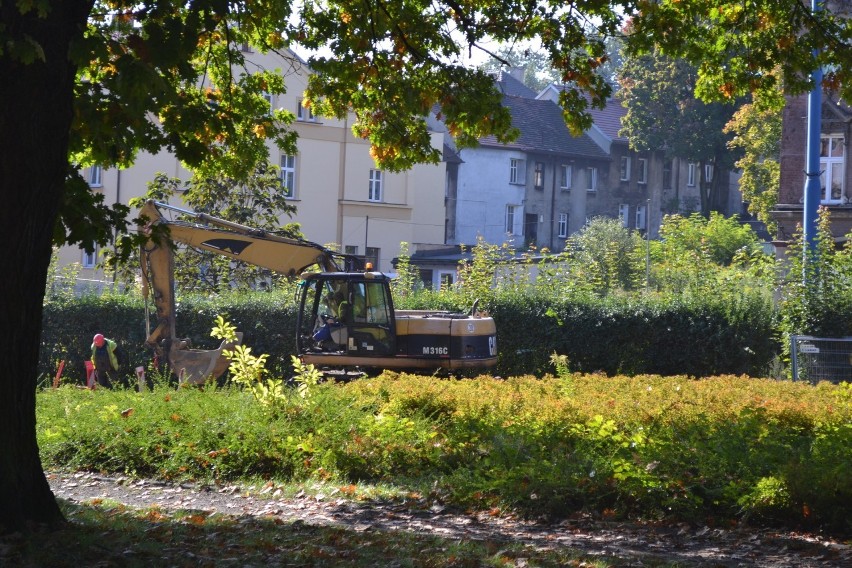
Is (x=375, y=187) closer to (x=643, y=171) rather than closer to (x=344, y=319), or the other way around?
(x=643, y=171)

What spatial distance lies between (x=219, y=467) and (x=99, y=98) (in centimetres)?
444

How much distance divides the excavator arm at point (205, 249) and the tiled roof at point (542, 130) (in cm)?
4345

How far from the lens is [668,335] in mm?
27141

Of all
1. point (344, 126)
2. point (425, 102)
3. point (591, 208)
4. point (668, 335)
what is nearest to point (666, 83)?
point (591, 208)

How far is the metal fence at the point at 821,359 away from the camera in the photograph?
21.4 meters

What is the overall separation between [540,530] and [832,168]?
112ft

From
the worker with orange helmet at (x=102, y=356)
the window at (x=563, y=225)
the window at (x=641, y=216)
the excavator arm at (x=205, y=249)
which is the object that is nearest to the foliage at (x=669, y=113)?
the window at (x=563, y=225)

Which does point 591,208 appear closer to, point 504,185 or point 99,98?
point 504,185

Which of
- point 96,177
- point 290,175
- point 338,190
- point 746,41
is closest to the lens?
point 746,41

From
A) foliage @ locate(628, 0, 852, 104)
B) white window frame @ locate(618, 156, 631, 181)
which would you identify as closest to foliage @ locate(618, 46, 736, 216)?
white window frame @ locate(618, 156, 631, 181)

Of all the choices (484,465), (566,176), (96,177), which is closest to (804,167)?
(96,177)

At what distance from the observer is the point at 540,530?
9.73 m

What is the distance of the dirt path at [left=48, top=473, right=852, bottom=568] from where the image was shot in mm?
8625

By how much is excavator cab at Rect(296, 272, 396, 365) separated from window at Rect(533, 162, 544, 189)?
153ft
